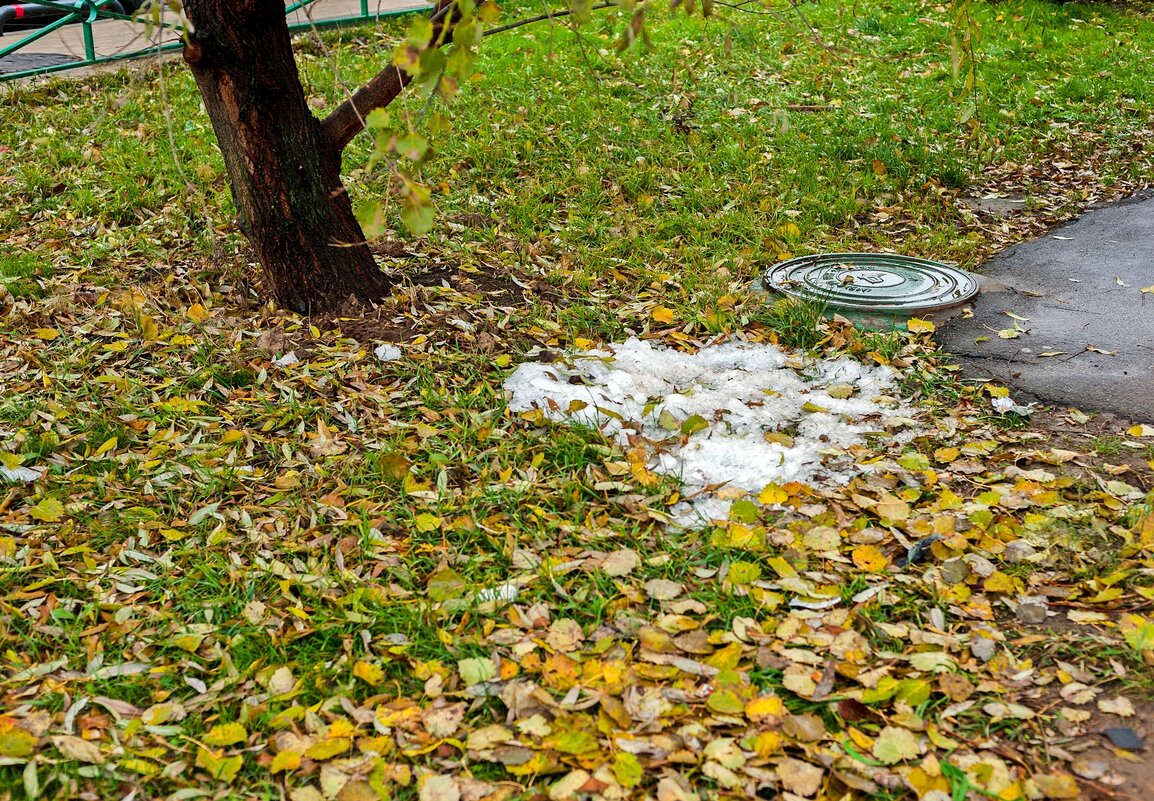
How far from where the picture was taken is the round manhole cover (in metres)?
4.57

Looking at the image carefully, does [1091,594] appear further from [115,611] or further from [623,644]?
[115,611]

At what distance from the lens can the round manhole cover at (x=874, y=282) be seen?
4570 mm

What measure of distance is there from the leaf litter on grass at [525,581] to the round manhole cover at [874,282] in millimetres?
412

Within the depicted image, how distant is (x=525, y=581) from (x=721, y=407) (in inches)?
49.5

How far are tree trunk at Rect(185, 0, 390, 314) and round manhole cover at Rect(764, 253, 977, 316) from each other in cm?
193

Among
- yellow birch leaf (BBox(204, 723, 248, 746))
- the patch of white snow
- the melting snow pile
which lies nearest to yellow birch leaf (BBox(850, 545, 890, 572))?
the melting snow pile

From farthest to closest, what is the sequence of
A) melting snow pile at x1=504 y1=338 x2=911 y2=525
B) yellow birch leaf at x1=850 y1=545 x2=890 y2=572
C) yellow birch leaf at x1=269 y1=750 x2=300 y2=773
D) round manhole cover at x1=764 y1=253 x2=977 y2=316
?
1. round manhole cover at x1=764 y1=253 x2=977 y2=316
2. melting snow pile at x1=504 y1=338 x2=911 y2=525
3. yellow birch leaf at x1=850 y1=545 x2=890 y2=572
4. yellow birch leaf at x1=269 y1=750 x2=300 y2=773

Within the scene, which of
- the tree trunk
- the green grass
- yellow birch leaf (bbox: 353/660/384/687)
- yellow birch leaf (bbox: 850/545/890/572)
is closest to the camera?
yellow birch leaf (bbox: 353/660/384/687)

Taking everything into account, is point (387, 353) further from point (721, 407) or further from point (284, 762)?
point (284, 762)

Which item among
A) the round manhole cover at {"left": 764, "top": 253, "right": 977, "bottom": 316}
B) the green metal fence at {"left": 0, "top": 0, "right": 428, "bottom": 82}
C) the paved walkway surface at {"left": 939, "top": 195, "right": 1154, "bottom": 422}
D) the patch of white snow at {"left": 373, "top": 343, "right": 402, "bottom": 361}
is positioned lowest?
the paved walkway surface at {"left": 939, "top": 195, "right": 1154, "bottom": 422}

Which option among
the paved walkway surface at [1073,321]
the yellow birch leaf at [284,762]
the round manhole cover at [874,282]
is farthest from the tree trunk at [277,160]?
the paved walkway surface at [1073,321]

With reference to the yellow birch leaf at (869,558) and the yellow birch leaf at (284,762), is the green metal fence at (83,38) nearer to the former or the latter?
the yellow birch leaf at (869,558)

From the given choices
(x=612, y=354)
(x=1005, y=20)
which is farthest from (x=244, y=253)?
(x=1005, y=20)

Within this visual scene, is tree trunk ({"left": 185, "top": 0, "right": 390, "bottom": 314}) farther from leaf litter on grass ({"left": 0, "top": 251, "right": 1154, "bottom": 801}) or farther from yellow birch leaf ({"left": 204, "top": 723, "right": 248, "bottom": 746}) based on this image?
yellow birch leaf ({"left": 204, "top": 723, "right": 248, "bottom": 746})
